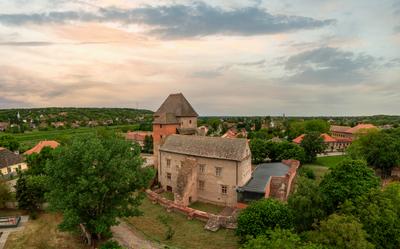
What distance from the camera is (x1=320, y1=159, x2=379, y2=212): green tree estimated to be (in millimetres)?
23109

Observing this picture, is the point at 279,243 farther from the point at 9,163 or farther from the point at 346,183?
the point at 9,163

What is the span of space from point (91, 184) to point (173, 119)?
82.7 feet

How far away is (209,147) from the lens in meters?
37.8

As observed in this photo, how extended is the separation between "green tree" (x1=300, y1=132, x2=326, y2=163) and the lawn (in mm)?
45053

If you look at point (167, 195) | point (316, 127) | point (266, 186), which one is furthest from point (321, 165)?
point (316, 127)

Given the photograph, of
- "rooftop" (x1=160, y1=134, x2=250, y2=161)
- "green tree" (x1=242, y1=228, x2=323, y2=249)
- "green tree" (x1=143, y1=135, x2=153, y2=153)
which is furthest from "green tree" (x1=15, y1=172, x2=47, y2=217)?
"green tree" (x1=143, y1=135, x2=153, y2=153)

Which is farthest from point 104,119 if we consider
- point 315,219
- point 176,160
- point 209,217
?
point 315,219

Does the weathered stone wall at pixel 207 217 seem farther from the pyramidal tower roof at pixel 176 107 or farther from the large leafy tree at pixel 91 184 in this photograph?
the pyramidal tower roof at pixel 176 107

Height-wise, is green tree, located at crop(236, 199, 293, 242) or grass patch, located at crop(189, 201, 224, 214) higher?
green tree, located at crop(236, 199, 293, 242)

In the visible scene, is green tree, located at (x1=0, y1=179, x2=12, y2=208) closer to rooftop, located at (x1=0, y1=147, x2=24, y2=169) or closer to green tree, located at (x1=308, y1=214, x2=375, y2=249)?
rooftop, located at (x1=0, y1=147, x2=24, y2=169)

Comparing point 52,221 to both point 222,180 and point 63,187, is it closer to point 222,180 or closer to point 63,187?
point 63,187

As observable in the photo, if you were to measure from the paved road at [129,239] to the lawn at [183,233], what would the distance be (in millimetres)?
743

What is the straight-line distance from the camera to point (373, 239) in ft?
63.3

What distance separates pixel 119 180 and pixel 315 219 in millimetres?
16877
